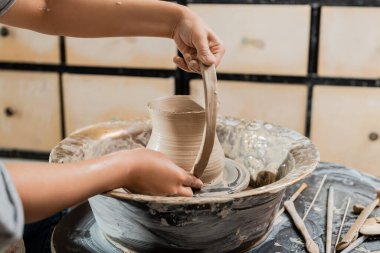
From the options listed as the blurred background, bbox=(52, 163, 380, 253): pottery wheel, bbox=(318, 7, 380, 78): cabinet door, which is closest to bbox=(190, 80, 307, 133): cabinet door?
the blurred background

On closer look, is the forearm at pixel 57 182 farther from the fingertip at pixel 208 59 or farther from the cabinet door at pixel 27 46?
the cabinet door at pixel 27 46

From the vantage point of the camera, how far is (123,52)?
1869mm

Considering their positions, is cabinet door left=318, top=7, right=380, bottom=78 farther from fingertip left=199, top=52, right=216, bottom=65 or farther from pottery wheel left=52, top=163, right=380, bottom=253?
fingertip left=199, top=52, right=216, bottom=65

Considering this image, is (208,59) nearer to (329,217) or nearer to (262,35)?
(329,217)

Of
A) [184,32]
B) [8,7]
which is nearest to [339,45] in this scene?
[184,32]

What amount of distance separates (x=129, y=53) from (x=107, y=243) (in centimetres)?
113

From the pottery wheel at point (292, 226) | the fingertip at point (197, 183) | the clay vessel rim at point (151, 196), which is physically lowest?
the pottery wheel at point (292, 226)

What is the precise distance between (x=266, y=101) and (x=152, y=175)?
3.65 feet

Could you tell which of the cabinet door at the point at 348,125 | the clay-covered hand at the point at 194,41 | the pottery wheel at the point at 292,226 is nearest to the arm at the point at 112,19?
the clay-covered hand at the point at 194,41

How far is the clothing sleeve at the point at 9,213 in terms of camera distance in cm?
55

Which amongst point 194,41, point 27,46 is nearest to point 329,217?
point 194,41

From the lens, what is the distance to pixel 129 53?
73.5 inches

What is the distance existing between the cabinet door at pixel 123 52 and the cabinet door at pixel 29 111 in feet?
0.47

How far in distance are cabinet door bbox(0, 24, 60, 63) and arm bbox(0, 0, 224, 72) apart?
0.91m
